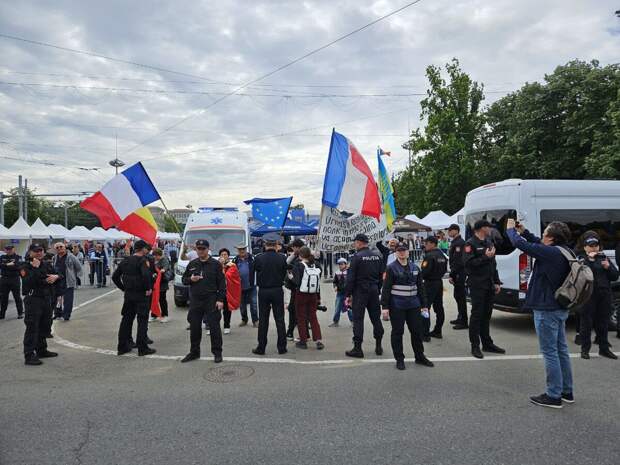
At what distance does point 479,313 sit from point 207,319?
407 cm

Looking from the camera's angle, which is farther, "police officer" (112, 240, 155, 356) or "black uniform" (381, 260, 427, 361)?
"police officer" (112, 240, 155, 356)

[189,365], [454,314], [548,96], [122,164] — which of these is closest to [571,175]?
[548,96]

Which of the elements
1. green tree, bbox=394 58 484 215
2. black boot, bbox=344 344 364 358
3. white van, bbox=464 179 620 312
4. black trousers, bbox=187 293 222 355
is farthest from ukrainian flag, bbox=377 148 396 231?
green tree, bbox=394 58 484 215

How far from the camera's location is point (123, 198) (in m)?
9.94

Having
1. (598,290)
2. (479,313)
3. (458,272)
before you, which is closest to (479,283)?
(479,313)

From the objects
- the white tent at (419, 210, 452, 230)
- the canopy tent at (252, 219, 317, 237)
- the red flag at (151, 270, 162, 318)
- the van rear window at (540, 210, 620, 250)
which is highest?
the white tent at (419, 210, 452, 230)

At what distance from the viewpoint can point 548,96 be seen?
81.0ft

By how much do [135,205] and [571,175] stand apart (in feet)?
77.6

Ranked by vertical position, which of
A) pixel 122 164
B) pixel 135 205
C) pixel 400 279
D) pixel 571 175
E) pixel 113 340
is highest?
pixel 122 164

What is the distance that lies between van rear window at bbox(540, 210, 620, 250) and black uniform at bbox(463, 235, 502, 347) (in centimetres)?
261

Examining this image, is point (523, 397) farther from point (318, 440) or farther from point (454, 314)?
point (454, 314)

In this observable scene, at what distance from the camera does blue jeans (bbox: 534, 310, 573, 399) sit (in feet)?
14.0

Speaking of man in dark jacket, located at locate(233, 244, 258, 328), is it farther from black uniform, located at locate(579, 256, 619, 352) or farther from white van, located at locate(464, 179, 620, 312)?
black uniform, located at locate(579, 256, 619, 352)

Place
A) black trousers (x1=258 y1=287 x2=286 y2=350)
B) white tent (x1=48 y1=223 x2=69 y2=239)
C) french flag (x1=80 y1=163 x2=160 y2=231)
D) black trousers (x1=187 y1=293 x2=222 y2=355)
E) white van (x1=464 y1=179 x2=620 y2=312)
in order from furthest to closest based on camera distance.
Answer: white tent (x1=48 y1=223 x2=69 y2=239) < french flag (x1=80 y1=163 x2=160 y2=231) < white van (x1=464 y1=179 x2=620 y2=312) < black trousers (x1=258 y1=287 x2=286 y2=350) < black trousers (x1=187 y1=293 x2=222 y2=355)
